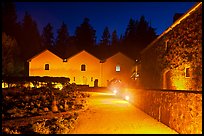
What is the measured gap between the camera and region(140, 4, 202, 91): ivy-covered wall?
16.3 metres

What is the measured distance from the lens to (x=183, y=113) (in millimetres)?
9344

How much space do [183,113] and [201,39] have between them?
758 cm

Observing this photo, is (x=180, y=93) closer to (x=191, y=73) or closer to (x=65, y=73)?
(x=191, y=73)

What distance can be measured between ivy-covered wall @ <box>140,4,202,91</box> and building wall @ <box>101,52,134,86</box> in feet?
67.8

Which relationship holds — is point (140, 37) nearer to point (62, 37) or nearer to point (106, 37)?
point (62, 37)

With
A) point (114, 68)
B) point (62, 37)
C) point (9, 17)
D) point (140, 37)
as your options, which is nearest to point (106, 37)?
point (62, 37)

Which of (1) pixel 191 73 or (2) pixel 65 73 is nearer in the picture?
(1) pixel 191 73

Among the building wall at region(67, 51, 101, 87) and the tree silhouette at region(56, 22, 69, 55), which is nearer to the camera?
the building wall at region(67, 51, 101, 87)

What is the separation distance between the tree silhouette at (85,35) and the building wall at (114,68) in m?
28.8

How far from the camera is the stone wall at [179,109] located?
834 centimetres

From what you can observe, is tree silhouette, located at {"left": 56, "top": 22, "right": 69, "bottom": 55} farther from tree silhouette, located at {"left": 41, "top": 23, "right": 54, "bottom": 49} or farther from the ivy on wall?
the ivy on wall

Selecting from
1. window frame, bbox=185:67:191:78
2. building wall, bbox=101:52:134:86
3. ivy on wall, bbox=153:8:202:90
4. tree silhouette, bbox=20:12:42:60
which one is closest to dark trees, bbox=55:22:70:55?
tree silhouette, bbox=20:12:42:60

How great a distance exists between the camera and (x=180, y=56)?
1931 centimetres

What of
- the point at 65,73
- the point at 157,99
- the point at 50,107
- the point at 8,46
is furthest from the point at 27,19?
the point at 157,99
